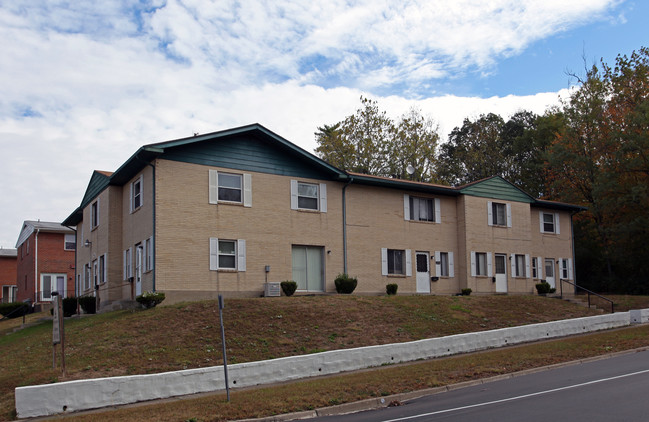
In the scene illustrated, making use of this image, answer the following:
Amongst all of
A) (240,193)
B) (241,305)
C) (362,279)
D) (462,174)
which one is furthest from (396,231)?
(462,174)

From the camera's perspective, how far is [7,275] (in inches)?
2249

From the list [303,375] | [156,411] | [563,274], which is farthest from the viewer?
[563,274]

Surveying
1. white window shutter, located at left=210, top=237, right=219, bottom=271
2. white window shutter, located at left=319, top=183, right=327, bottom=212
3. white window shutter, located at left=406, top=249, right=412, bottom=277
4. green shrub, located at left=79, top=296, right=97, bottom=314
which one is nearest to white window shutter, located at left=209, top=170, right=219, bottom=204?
white window shutter, located at left=210, top=237, right=219, bottom=271

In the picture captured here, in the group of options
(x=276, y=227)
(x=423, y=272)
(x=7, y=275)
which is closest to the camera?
(x=276, y=227)

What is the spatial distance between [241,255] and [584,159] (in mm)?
26741

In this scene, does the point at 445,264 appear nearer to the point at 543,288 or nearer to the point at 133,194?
the point at 543,288

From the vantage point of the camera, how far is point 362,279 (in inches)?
1118

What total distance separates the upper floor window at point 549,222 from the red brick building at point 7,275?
42858mm

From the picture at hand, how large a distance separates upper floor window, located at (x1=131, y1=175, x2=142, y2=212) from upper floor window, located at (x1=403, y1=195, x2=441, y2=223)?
470 inches

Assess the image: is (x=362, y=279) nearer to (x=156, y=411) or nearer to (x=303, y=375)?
(x=303, y=375)

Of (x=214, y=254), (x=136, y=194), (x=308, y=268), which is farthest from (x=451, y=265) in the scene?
(x=136, y=194)

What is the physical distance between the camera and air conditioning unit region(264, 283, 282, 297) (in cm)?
2494

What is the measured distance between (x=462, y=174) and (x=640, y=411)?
46631 millimetres

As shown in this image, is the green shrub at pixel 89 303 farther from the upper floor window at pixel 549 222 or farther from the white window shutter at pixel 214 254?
the upper floor window at pixel 549 222
